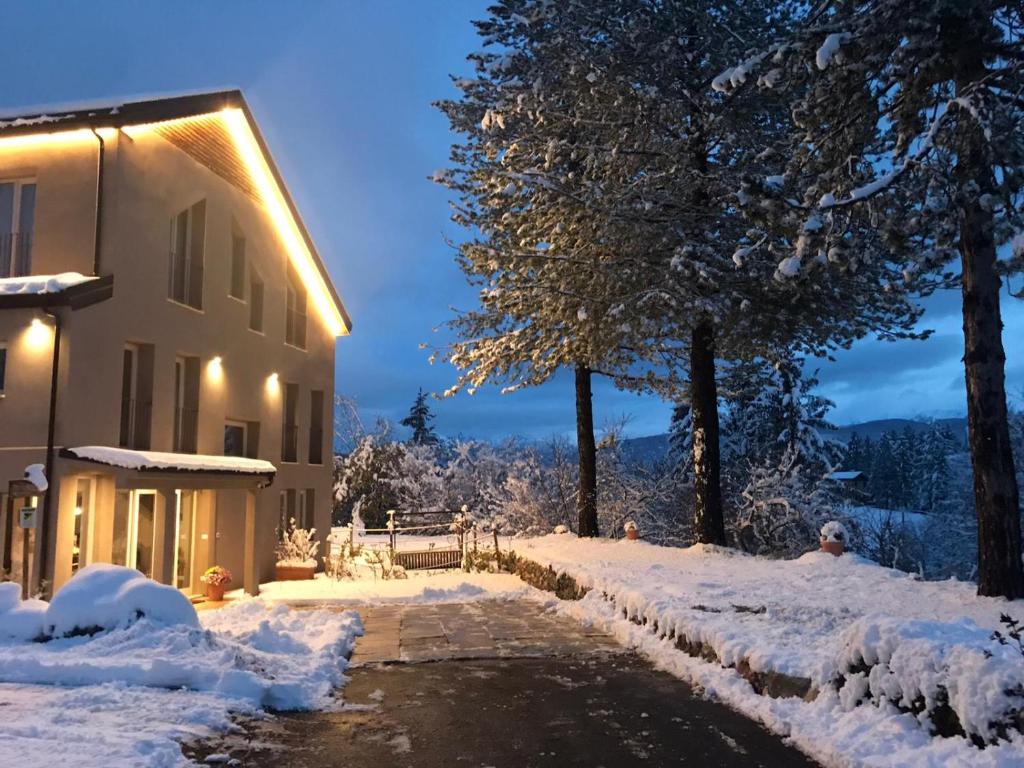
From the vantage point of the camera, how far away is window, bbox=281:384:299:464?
22031mm

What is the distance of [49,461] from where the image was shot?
12.5 meters

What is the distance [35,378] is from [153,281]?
10.1ft

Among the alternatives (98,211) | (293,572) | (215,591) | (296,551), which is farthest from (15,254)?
(293,572)

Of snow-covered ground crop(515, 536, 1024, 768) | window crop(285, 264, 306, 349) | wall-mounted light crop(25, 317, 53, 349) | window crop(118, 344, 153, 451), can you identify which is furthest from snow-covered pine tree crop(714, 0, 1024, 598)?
window crop(285, 264, 306, 349)

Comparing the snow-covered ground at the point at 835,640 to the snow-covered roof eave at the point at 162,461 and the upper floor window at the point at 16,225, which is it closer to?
the snow-covered roof eave at the point at 162,461

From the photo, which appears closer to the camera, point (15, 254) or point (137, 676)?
point (137, 676)

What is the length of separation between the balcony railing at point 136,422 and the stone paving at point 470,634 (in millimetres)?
5234

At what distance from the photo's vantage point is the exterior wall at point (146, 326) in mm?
12773

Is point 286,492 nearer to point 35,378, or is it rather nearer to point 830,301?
point 35,378

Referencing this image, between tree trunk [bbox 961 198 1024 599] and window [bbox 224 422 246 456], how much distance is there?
592 inches

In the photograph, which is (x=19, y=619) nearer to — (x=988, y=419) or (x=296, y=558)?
(x=988, y=419)

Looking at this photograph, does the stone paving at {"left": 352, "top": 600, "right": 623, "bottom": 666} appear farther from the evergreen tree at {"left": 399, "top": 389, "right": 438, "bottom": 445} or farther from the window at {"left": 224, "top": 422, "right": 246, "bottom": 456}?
the evergreen tree at {"left": 399, "top": 389, "right": 438, "bottom": 445}

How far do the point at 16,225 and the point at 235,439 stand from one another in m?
6.74

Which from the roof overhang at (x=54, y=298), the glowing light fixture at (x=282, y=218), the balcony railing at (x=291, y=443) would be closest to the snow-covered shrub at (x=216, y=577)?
the roof overhang at (x=54, y=298)
